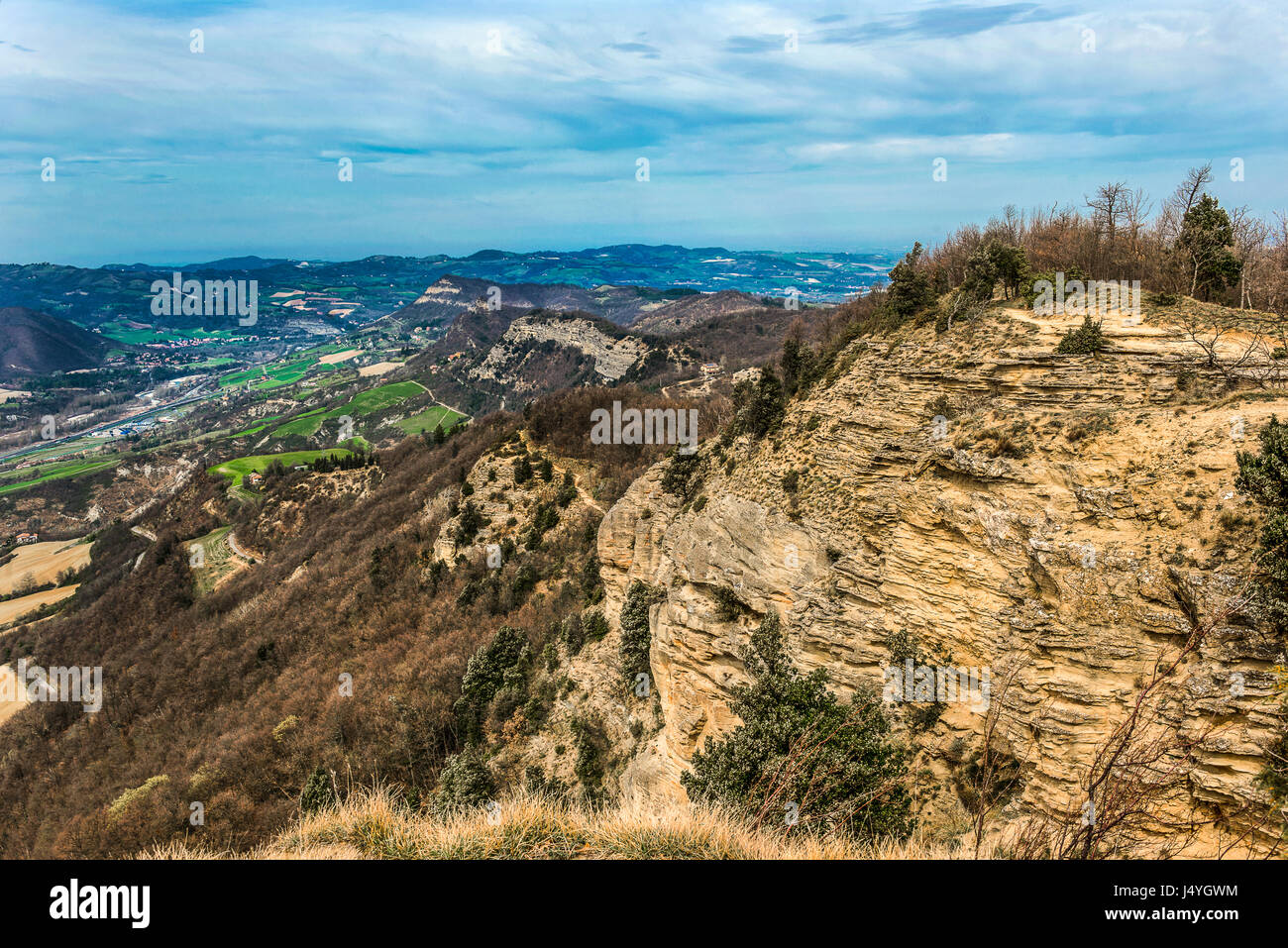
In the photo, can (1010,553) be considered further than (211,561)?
No

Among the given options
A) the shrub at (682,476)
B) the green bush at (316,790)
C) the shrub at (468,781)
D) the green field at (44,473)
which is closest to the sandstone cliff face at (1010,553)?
the shrub at (682,476)

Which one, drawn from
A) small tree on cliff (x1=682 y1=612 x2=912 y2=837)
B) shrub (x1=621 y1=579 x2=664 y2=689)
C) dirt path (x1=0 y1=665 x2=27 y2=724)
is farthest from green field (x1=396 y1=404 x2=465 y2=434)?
small tree on cliff (x1=682 y1=612 x2=912 y2=837)

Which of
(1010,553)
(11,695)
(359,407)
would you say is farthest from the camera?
(359,407)

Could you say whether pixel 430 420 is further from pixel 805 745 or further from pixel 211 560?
pixel 805 745

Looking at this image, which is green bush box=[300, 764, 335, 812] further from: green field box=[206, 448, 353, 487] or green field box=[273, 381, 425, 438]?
green field box=[273, 381, 425, 438]

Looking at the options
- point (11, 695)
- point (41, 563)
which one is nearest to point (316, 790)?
point (11, 695)

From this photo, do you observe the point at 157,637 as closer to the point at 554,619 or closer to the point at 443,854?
the point at 554,619
